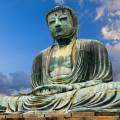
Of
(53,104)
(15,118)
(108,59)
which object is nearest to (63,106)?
(53,104)

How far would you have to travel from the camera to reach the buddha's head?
1139 centimetres

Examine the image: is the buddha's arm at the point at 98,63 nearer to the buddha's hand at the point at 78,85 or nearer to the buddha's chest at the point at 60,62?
the buddha's hand at the point at 78,85

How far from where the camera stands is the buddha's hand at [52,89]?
989 cm

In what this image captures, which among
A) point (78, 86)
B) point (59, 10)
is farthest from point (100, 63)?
point (59, 10)

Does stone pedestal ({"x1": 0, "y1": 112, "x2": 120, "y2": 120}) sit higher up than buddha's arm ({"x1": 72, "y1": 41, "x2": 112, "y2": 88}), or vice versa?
buddha's arm ({"x1": 72, "y1": 41, "x2": 112, "y2": 88})

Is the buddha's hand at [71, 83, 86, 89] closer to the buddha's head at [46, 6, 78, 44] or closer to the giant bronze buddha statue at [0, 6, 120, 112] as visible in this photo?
the giant bronze buddha statue at [0, 6, 120, 112]

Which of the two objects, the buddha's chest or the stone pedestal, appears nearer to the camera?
the stone pedestal

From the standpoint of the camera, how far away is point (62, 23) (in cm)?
1141

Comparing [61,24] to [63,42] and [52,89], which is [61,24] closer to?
[63,42]

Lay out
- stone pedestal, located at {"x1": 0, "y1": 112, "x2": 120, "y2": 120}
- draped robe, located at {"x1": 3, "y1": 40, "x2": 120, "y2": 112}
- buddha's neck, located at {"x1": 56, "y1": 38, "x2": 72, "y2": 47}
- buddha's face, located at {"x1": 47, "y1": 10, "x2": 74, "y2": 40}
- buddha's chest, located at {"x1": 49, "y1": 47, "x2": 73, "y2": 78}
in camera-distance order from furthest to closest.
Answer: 1. buddha's neck, located at {"x1": 56, "y1": 38, "x2": 72, "y2": 47}
2. buddha's face, located at {"x1": 47, "y1": 10, "x2": 74, "y2": 40}
3. buddha's chest, located at {"x1": 49, "y1": 47, "x2": 73, "y2": 78}
4. draped robe, located at {"x1": 3, "y1": 40, "x2": 120, "y2": 112}
5. stone pedestal, located at {"x1": 0, "y1": 112, "x2": 120, "y2": 120}

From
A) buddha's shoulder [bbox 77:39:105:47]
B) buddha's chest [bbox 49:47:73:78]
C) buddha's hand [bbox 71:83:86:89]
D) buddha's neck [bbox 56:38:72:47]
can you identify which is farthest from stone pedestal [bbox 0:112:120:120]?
buddha's neck [bbox 56:38:72:47]

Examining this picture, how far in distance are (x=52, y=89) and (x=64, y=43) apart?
1892 millimetres

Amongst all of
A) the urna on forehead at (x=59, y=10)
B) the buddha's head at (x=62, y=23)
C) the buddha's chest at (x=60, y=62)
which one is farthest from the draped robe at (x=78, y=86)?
the urna on forehead at (x=59, y=10)

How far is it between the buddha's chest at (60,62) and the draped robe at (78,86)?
4.4 inches
